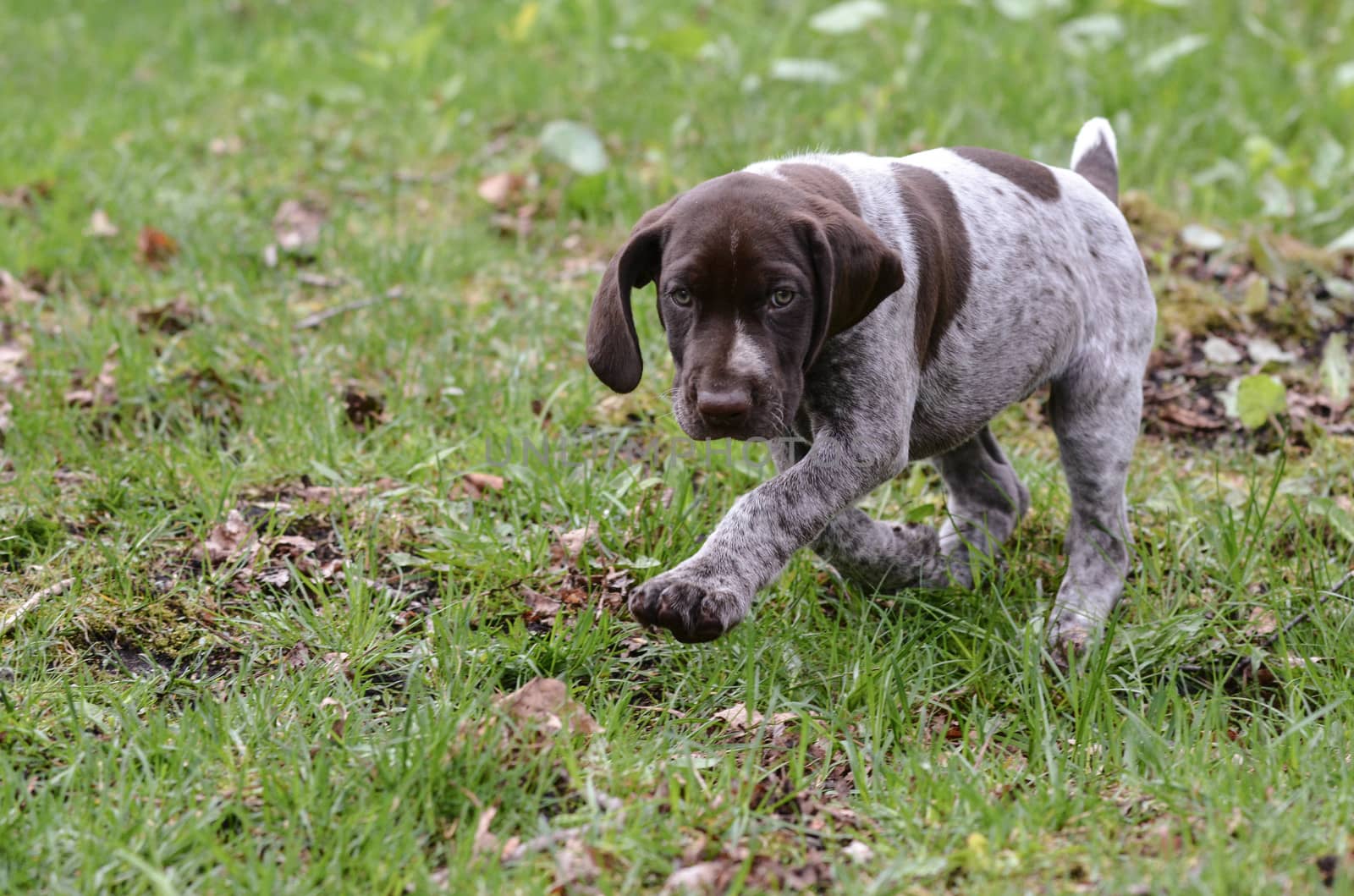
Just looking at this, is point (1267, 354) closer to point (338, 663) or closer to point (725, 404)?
point (725, 404)

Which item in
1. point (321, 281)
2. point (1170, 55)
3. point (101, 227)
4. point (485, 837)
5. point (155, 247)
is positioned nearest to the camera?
point (485, 837)

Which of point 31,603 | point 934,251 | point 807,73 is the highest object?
point 934,251

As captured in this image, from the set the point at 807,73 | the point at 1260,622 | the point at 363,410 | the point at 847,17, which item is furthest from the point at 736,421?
the point at 847,17

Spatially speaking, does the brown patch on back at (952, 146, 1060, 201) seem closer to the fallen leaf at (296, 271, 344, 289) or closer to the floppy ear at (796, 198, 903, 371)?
the floppy ear at (796, 198, 903, 371)

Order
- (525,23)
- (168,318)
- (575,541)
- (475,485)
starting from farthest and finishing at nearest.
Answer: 1. (525,23)
2. (168,318)
3. (475,485)
4. (575,541)

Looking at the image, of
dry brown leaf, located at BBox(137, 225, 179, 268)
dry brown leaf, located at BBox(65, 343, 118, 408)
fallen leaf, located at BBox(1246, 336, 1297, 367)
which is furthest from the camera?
dry brown leaf, located at BBox(137, 225, 179, 268)

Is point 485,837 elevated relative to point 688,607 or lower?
lower

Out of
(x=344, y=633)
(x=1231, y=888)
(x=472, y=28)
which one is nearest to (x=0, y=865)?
(x=344, y=633)

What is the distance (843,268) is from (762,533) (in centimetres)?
63

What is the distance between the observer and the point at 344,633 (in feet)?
12.0

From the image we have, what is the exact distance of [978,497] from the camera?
4.30 m

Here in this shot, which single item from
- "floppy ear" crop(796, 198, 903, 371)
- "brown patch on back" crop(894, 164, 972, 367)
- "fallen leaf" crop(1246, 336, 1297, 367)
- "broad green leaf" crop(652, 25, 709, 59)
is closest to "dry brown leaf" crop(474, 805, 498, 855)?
"floppy ear" crop(796, 198, 903, 371)

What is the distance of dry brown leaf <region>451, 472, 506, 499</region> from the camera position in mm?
4488

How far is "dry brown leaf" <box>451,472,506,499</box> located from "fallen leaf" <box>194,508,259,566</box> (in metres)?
0.64
